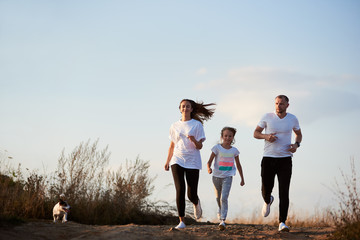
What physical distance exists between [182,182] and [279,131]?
2.07m

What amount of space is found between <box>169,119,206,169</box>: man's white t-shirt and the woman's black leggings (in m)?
0.09

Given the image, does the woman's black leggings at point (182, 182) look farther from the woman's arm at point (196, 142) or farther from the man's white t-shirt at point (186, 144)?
the woman's arm at point (196, 142)

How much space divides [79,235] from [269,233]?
3428 mm

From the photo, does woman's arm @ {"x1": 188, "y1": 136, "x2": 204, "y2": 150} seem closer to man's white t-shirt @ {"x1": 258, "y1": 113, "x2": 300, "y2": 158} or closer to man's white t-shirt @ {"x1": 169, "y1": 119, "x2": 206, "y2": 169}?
man's white t-shirt @ {"x1": 169, "y1": 119, "x2": 206, "y2": 169}

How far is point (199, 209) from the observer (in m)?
7.98

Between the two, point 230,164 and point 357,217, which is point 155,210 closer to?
point 230,164

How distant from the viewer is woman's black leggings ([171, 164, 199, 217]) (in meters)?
7.48

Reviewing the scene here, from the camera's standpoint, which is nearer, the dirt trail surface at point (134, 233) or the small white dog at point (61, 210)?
the dirt trail surface at point (134, 233)

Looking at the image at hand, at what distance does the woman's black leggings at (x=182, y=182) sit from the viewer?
7480mm

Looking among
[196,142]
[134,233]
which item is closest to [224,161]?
[196,142]

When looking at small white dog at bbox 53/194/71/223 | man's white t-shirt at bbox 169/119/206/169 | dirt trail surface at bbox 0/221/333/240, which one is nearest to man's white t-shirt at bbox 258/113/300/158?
man's white t-shirt at bbox 169/119/206/169

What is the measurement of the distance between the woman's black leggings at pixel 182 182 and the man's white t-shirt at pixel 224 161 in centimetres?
88

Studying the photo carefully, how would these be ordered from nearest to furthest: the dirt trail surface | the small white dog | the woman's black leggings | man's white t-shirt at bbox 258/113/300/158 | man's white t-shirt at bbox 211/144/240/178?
the dirt trail surface < the woman's black leggings < man's white t-shirt at bbox 258/113/300/158 < man's white t-shirt at bbox 211/144/240/178 < the small white dog


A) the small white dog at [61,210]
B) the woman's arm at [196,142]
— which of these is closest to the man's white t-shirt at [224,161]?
the woman's arm at [196,142]
